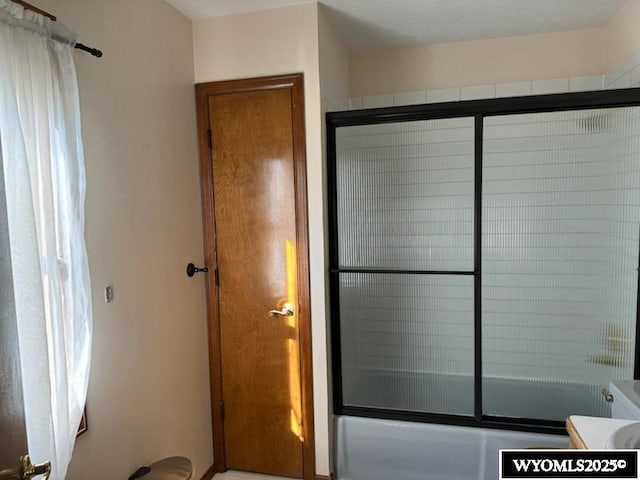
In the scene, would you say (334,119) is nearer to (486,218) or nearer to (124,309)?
(486,218)

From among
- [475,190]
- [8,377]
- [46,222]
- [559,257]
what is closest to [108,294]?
[46,222]

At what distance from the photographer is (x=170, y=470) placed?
1.77 m

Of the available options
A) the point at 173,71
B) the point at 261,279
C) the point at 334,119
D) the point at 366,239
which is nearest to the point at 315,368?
the point at 261,279

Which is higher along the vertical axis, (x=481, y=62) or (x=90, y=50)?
(x=481, y=62)

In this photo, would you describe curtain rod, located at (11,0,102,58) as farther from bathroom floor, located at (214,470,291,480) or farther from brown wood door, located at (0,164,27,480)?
bathroom floor, located at (214,470,291,480)

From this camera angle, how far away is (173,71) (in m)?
2.12

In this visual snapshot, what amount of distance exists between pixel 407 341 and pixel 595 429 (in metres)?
1.11

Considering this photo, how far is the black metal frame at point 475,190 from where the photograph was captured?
6.51 ft

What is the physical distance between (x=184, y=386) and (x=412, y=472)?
1.28 meters

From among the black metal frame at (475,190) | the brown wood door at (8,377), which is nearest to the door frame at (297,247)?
the black metal frame at (475,190)

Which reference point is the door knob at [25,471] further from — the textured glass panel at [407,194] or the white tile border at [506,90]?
the white tile border at [506,90]

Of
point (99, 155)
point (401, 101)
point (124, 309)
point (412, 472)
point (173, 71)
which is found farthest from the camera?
point (401, 101)

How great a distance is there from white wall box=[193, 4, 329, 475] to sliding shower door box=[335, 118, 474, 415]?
0.17 meters

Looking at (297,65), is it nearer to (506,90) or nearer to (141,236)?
(141,236)
